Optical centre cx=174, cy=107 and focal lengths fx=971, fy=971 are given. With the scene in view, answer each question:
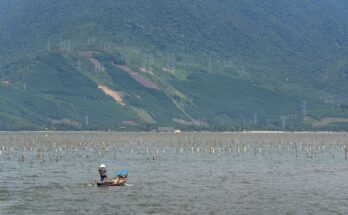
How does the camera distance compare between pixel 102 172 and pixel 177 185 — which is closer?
pixel 102 172

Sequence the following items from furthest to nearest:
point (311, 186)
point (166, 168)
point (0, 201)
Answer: point (166, 168) < point (311, 186) < point (0, 201)

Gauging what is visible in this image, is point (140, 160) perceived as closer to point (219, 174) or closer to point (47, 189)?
point (219, 174)

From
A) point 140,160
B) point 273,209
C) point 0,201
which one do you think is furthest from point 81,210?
point 140,160

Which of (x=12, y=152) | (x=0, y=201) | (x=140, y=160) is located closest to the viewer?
(x=0, y=201)

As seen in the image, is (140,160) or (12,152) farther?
(12,152)

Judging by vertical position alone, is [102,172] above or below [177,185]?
above

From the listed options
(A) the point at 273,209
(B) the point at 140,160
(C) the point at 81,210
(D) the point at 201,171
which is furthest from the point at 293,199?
(B) the point at 140,160

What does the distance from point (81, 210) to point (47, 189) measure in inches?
793

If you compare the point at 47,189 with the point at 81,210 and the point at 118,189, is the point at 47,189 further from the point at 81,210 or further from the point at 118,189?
the point at 81,210

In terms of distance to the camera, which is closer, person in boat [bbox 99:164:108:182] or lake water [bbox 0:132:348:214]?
lake water [bbox 0:132:348:214]

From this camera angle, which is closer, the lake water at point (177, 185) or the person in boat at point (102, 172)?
the lake water at point (177, 185)

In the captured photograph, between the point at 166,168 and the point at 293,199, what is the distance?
48753mm

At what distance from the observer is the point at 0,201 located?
96938 millimetres

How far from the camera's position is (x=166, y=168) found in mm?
148125
